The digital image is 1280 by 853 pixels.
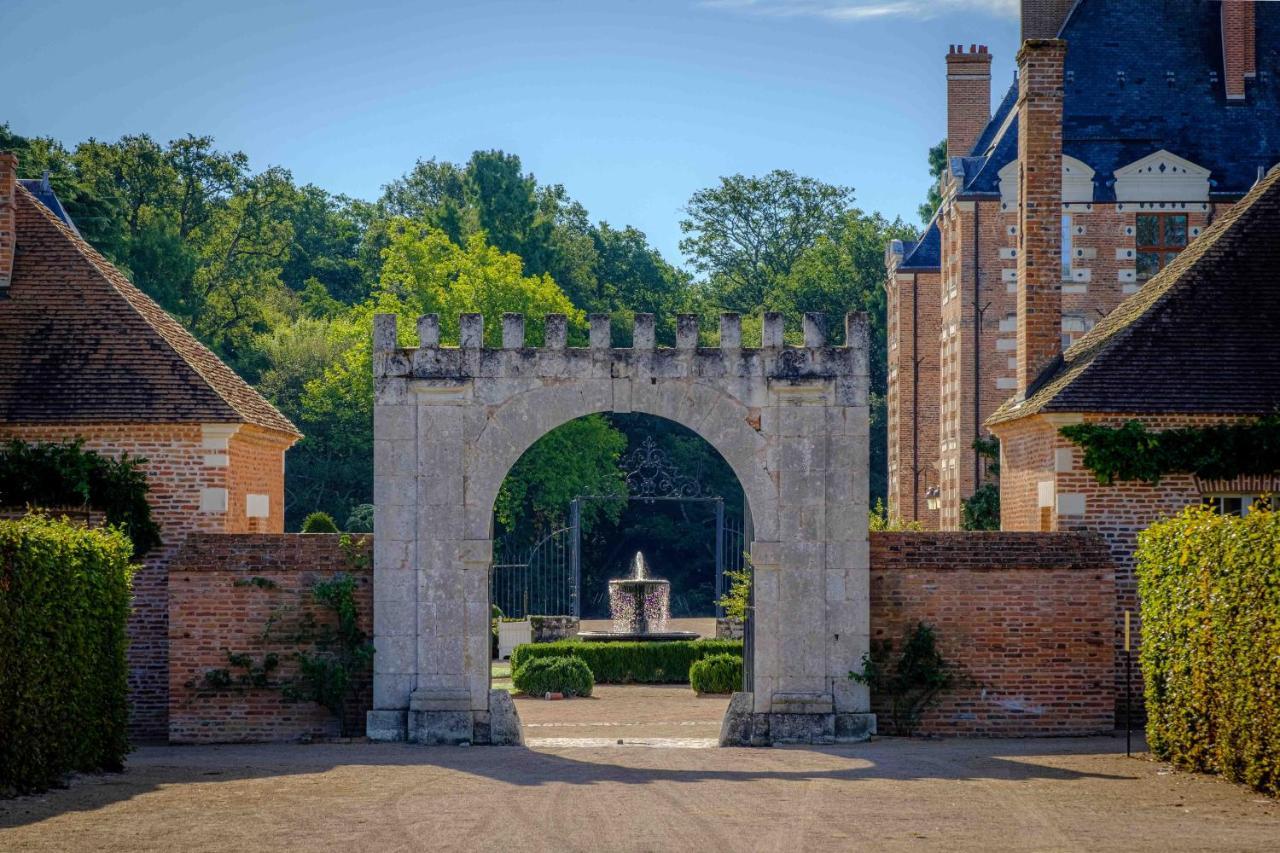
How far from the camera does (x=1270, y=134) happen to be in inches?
1308

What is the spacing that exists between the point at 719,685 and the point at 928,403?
46.7 feet

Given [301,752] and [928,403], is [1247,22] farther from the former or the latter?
[301,752]

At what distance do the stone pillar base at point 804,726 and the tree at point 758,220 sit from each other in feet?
158

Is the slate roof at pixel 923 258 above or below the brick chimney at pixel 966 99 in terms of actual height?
below

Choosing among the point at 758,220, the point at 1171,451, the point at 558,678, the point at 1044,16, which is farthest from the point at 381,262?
the point at 1171,451

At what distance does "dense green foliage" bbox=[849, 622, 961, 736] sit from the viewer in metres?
19.1

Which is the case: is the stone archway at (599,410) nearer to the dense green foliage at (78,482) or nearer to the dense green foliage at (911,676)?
the dense green foliage at (911,676)

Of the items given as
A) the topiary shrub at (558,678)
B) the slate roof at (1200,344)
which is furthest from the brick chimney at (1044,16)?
the topiary shrub at (558,678)

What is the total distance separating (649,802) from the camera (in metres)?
14.3

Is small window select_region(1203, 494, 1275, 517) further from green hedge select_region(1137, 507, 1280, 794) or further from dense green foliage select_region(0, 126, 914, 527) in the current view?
dense green foliage select_region(0, 126, 914, 527)

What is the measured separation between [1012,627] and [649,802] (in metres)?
6.57

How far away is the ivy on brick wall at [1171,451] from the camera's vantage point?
64.7ft

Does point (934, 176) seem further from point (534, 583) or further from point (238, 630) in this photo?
point (238, 630)

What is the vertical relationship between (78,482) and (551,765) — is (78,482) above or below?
above
